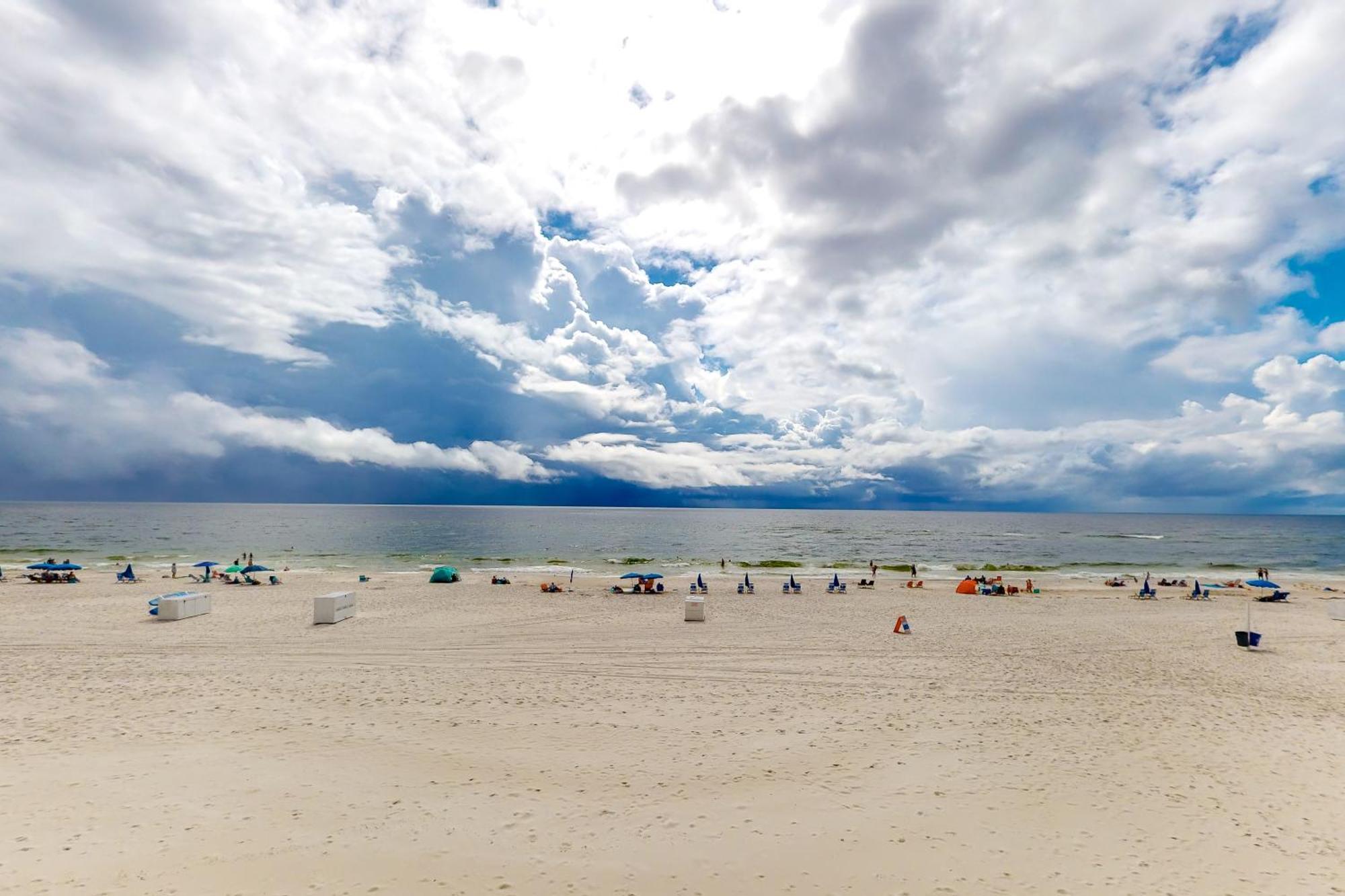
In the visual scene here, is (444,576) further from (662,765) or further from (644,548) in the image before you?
(644,548)

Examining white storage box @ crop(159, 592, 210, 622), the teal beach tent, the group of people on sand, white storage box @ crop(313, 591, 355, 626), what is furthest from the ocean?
white storage box @ crop(313, 591, 355, 626)

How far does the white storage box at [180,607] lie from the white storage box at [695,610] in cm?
1911

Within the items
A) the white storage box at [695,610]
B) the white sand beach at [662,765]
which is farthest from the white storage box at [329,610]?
the white storage box at [695,610]

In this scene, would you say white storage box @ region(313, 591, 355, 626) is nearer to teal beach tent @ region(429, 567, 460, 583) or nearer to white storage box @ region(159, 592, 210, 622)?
white storage box @ region(159, 592, 210, 622)

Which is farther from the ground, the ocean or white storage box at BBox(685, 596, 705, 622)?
white storage box at BBox(685, 596, 705, 622)

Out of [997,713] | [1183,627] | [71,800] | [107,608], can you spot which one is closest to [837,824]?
[997,713]

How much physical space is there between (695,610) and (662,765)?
14.5m

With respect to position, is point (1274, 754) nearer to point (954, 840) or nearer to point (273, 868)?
point (954, 840)

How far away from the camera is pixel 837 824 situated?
8.66 metres

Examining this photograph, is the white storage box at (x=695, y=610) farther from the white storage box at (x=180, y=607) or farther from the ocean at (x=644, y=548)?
the ocean at (x=644, y=548)

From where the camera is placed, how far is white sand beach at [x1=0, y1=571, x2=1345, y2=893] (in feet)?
25.1

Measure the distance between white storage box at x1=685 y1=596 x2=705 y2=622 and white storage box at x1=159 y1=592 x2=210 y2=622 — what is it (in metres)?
19.1

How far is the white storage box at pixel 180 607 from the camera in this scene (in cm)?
2348

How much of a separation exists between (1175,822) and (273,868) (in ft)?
39.2
